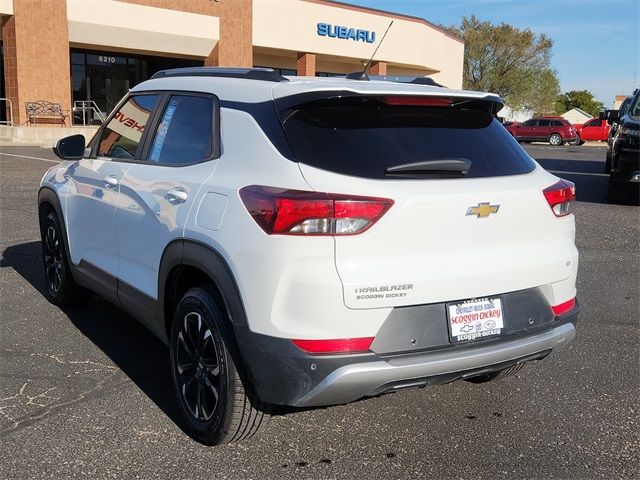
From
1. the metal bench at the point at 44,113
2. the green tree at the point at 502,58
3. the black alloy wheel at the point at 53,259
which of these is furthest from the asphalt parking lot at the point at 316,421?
the green tree at the point at 502,58

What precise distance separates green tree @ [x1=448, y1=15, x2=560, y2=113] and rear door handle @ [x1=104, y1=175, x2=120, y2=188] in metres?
55.3

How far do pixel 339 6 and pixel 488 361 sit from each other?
3483 centimetres

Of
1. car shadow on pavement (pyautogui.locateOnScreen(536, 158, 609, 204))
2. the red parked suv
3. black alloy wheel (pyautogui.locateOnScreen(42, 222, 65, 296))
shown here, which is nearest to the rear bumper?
black alloy wheel (pyautogui.locateOnScreen(42, 222, 65, 296))

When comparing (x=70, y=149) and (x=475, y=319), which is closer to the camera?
(x=475, y=319)

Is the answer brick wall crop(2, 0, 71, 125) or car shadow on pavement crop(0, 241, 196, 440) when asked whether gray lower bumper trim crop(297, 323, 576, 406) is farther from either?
brick wall crop(2, 0, 71, 125)

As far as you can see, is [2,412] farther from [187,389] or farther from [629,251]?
[629,251]

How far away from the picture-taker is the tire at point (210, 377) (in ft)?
10.3

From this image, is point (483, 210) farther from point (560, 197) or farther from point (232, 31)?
point (232, 31)

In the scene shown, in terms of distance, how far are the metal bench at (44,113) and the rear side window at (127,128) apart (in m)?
23.4

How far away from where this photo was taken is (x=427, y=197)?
9.77ft

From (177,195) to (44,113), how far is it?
2527 cm

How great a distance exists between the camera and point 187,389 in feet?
11.6

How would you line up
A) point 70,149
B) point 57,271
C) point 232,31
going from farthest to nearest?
point 232,31, point 57,271, point 70,149

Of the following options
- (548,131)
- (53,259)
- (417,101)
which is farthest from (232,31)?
(417,101)
